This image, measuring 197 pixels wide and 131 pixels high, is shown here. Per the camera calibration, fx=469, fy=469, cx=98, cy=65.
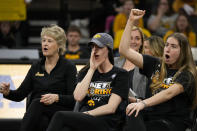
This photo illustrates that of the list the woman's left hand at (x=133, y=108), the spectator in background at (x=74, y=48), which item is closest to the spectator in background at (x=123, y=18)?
the spectator in background at (x=74, y=48)

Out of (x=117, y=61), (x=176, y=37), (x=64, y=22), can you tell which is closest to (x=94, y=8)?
(x=64, y=22)

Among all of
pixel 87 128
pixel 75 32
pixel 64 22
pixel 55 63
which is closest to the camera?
pixel 87 128

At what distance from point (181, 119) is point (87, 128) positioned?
0.90 meters

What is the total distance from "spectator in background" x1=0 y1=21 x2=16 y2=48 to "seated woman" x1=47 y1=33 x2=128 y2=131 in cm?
376

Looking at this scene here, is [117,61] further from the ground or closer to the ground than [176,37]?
closer to the ground

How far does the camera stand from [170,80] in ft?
14.1

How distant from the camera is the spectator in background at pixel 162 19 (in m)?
7.90

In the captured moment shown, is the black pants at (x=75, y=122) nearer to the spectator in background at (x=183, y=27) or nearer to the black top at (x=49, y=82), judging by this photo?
the black top at (x=49, y=82)

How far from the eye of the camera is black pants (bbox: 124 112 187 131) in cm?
396

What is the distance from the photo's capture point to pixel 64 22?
881cm

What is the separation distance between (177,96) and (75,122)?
1.00m

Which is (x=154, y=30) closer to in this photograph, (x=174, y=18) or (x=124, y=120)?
(x=174, y=18)

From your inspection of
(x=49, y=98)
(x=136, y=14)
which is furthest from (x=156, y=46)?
(x=49, y=98)

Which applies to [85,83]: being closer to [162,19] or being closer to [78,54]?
[78,54]
